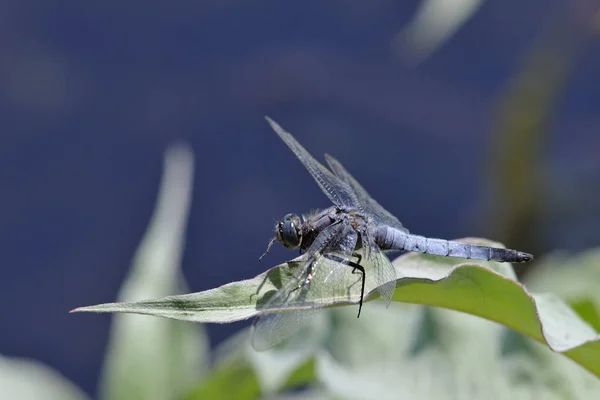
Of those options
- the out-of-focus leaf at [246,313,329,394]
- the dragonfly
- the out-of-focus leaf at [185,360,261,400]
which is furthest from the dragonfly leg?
the out-of-focus leaf at [185,360,261,400]

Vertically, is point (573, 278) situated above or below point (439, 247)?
below

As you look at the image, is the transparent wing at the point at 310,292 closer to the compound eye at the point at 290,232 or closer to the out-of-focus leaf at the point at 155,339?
the compound eye at the point at 290,232

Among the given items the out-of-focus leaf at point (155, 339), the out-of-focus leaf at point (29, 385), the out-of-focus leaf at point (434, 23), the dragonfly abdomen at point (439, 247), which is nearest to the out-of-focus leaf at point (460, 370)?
the dragonfly abdomen at point (439, 247)

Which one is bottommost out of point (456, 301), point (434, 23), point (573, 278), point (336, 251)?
point (573, 278)

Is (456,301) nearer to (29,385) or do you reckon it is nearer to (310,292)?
(310,292)

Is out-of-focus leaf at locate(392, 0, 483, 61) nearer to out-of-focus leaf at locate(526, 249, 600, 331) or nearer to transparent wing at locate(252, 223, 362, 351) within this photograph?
out-of-focus leaf at locate(526, 249, 600, 331)

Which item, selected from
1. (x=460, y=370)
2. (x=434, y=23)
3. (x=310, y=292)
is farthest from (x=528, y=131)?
(x=310, y=292)
